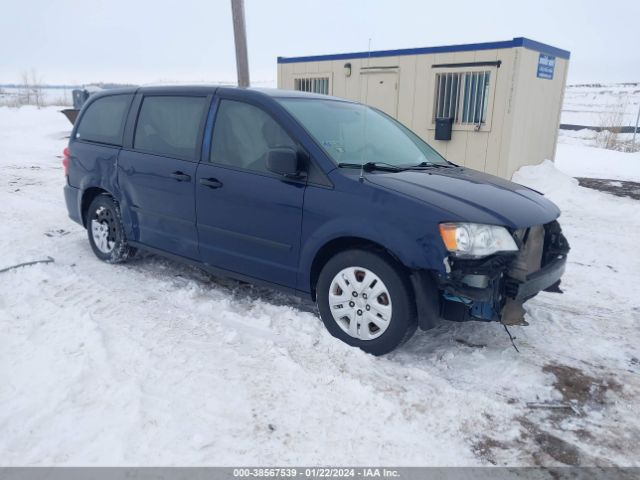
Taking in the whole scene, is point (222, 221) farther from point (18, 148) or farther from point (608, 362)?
point (18, 148)

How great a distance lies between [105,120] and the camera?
5.40 meters

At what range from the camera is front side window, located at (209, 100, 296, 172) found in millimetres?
4008

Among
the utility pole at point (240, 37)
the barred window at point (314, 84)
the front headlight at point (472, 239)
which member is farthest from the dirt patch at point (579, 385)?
the barred window at point (314, 84)

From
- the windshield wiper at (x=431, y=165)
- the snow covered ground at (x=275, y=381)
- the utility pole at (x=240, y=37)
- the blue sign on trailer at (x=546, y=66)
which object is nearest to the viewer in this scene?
the snow covered ground at (x=275, y=381)

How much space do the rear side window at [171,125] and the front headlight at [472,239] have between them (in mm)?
2283

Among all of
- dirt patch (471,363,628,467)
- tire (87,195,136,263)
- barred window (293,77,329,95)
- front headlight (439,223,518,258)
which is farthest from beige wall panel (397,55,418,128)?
dirt patch (471,363,628,467)

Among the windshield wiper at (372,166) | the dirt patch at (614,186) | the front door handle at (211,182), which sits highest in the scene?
the windshield wiper at (372,166)

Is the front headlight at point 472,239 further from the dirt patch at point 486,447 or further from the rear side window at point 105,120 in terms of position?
the rear side window at point 105,120

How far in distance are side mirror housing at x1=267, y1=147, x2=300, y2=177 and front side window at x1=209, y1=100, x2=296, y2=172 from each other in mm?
190

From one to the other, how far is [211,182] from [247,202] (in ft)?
1.35

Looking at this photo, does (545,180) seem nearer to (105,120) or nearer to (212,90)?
(212,90)

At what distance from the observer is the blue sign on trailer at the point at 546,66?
10.3m

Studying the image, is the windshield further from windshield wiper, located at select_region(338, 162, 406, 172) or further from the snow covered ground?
the snow covered ground

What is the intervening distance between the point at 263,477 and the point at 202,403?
66 cm
